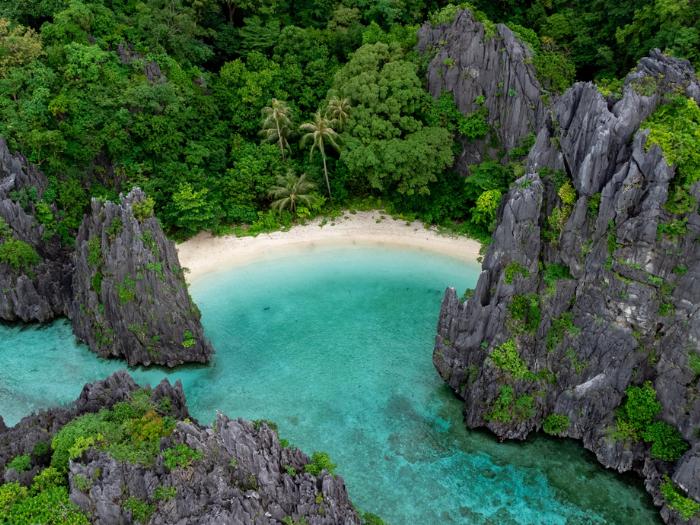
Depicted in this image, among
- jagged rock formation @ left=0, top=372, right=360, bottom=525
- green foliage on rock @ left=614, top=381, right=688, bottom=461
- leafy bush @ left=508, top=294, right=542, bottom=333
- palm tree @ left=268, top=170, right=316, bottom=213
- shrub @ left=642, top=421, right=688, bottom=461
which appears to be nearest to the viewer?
jagged rock formation @ left=0, top=372, right=360, bottom=525

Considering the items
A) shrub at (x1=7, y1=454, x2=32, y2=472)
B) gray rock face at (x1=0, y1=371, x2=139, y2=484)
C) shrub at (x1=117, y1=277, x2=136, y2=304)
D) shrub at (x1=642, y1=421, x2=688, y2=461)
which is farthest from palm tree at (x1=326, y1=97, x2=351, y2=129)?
shrub at (x1=7, y1=454, x2=32, y2=472)

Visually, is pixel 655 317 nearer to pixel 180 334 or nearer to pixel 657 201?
pixel 657 201

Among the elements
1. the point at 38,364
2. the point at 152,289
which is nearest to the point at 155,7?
the point at 152,289

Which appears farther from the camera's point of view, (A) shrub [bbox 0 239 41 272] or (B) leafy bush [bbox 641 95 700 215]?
(A) shrub [bbox 0 239 41 272]

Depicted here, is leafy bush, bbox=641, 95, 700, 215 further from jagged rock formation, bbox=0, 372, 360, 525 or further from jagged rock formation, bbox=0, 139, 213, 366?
jagged rock formation, bbox=0, 139, 213, 366

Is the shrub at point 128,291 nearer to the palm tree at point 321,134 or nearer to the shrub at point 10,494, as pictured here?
the shrub at point 10,494

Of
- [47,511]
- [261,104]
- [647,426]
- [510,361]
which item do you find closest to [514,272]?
[510,361]

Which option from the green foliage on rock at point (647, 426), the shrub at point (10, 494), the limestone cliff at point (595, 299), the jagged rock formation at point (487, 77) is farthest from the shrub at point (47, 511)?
the jagged rock formation at point (487, 77)

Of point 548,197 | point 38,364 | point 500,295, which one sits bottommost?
point 38,364
